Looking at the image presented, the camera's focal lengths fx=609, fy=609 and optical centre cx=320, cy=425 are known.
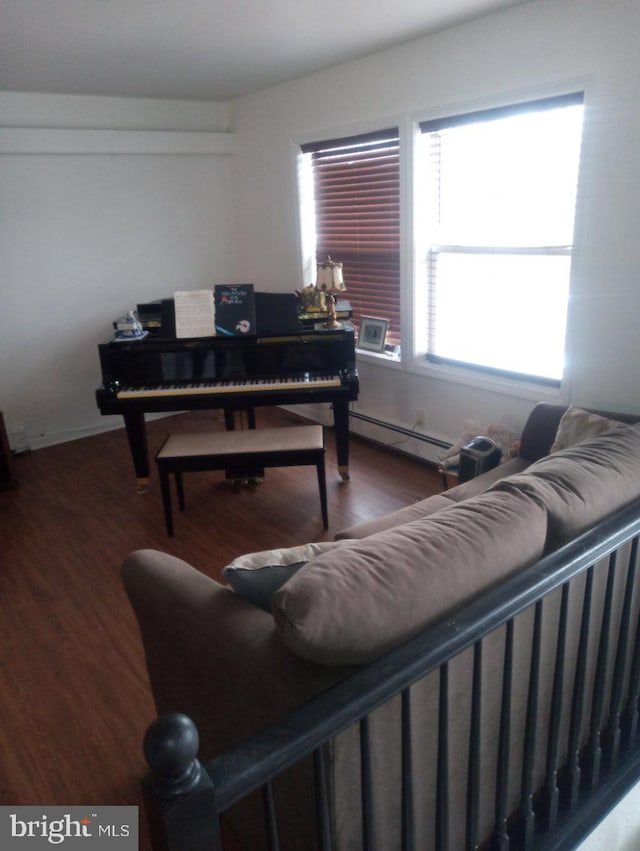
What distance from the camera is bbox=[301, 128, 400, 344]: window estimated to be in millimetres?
3848

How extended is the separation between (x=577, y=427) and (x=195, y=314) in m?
2.14

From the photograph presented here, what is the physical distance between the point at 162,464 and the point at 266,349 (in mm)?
935

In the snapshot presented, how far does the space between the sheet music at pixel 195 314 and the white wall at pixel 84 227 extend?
61.9 inches

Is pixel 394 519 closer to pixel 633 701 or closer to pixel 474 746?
pixel 633 701

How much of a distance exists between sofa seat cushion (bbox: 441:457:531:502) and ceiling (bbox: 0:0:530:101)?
2050 mm

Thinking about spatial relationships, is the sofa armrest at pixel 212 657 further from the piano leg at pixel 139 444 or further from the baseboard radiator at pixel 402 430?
the baseboard radiator at pixel 402 430

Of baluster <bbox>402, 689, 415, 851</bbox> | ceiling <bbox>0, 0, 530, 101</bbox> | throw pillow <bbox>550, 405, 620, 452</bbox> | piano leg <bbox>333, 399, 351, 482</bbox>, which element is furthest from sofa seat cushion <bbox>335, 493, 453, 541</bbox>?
ceiling <bbox>0, 0, 530, 101</bbox>

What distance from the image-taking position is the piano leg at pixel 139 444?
144 inches

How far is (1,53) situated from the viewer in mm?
3119

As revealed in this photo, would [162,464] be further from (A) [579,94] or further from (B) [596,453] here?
(A) [579,94]

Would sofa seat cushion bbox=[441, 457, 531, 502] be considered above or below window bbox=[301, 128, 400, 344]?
below

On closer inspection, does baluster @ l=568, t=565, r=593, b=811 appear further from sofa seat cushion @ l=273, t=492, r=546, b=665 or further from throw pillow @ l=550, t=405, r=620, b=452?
throw pillow @ l=550, t=405, r=620, b=452

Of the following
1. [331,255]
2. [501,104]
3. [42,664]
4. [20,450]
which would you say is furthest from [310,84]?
[42,664]

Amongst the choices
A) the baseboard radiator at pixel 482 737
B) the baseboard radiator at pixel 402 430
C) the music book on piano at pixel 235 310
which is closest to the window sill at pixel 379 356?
the baseboard radiator at pixel 402 430
